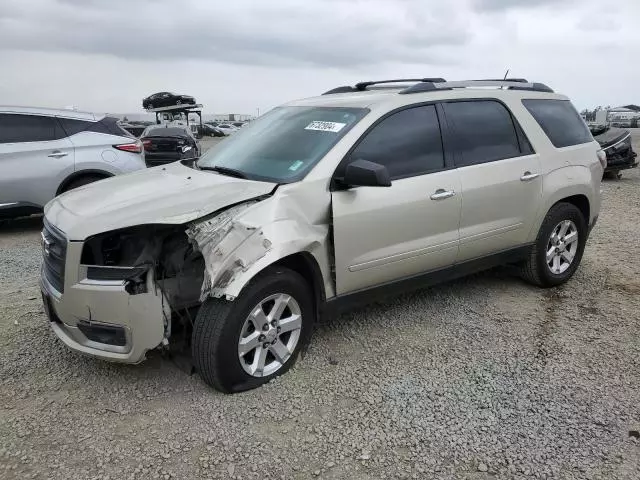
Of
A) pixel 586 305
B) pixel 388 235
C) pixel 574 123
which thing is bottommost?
pixel 586 305

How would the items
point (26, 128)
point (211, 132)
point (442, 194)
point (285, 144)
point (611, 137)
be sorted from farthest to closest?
point (211, 132) → point (611, 137) → point (26, 128) → point (442, 194) → point (285, 144)

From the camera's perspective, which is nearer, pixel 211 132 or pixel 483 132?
pixel 483 132

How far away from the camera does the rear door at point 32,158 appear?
23.0 ft

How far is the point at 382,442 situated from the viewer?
279 cm

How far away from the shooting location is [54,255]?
316 centimetres

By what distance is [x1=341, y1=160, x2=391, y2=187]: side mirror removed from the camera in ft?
10.6

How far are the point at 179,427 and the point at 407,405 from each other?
4.20ft

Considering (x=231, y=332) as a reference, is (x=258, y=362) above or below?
below

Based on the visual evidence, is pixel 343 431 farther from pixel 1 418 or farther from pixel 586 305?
pixel 586 305

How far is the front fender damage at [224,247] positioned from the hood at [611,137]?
476 inches

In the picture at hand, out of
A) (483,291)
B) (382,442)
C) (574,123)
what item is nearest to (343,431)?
(382,442)

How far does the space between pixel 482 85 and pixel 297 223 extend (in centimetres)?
239

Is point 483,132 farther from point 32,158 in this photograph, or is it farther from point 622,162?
point 622,162

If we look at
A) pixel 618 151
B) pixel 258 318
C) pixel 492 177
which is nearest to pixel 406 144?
pixel 492 177
